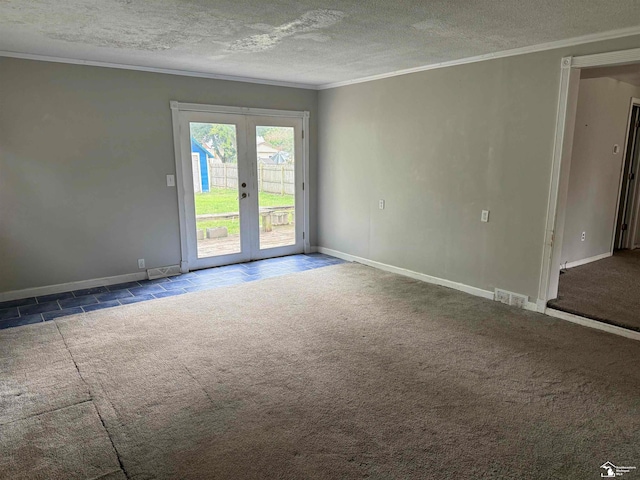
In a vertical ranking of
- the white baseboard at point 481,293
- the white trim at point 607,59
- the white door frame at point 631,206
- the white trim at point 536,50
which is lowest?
the white baseboard at point 481,293

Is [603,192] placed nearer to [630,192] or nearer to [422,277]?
[630,192]

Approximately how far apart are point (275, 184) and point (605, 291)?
14.4 ft

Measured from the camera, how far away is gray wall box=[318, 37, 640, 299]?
4.01m

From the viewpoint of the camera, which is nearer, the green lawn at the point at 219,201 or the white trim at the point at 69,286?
the white trim at the point at 69,286

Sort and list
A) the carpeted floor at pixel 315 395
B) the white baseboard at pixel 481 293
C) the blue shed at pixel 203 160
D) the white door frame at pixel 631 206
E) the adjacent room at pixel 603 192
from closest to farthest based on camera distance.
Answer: the carpeted floor at pixel 315 395 < the white baseboard at pixel 481 293 < the adjacent room at pixel 603 192 < the blue shed at pixel 203 160 < the white door frame at pixel 631 206

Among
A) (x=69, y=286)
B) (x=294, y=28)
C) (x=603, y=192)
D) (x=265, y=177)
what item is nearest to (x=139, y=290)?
(x=69, y=286)

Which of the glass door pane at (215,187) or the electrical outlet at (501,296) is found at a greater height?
the glass door pane at (215,187)

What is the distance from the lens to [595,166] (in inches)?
217

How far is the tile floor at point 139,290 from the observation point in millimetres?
4141

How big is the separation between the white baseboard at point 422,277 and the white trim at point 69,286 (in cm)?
284

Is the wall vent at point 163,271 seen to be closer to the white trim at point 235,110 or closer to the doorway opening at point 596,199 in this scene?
the white trim at point 235,110

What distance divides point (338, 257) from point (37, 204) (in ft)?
13.0

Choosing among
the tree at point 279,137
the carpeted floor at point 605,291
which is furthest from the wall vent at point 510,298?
the tree at point 279,137

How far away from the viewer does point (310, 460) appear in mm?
2141
